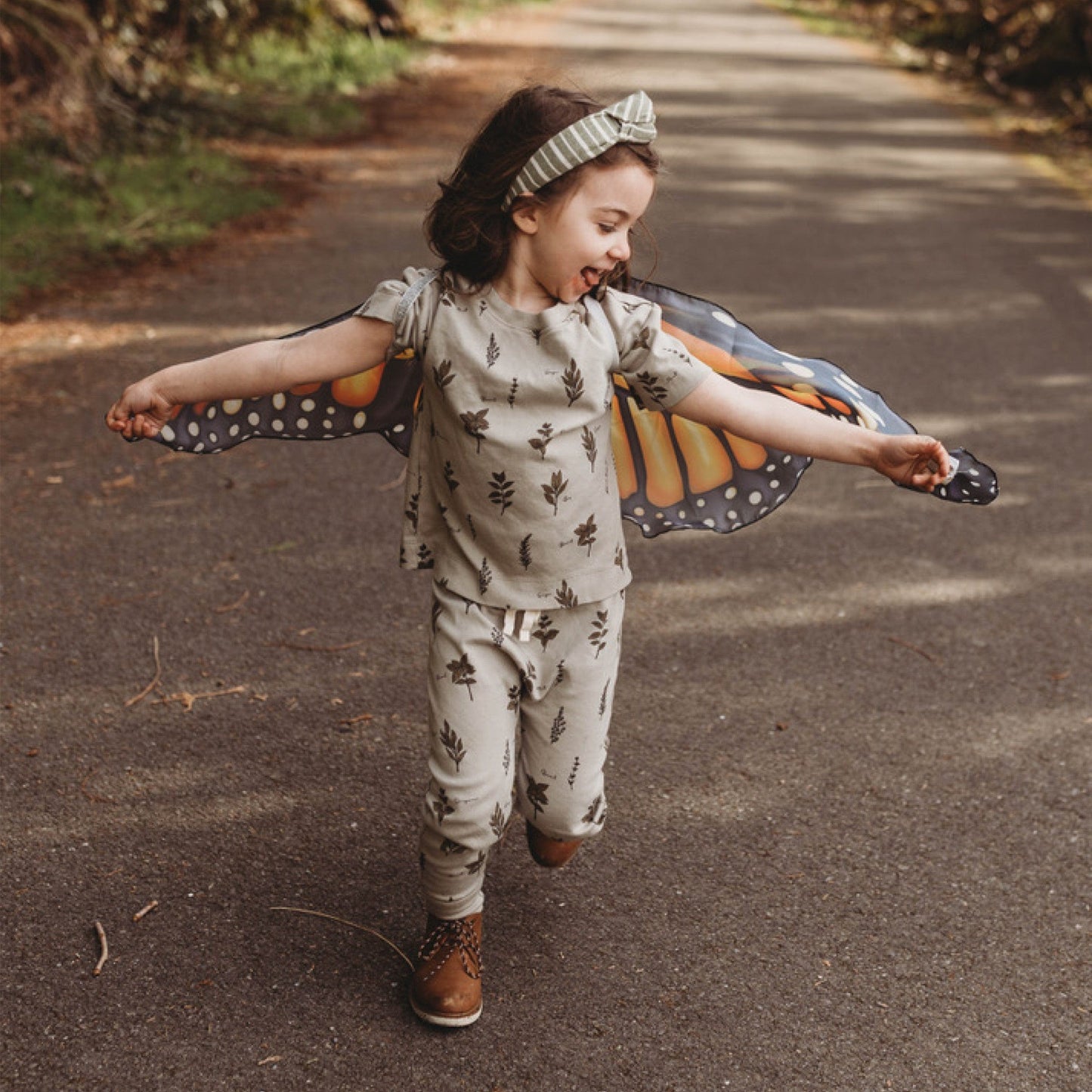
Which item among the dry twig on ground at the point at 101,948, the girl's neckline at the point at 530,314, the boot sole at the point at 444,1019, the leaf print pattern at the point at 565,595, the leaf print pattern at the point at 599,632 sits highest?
the girl's neckline at the point at 530,314

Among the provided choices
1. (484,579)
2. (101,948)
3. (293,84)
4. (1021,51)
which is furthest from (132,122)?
(1021,51)

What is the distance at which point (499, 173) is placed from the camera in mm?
2352

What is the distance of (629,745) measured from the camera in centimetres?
346

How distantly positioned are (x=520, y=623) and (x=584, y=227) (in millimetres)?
694

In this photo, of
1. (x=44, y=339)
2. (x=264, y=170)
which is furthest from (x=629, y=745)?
(x=264, y=170)

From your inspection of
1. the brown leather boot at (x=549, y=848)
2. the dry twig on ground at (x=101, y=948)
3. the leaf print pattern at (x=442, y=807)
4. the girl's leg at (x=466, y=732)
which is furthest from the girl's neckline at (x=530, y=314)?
the dry twig on ground at (x=101, y=948)

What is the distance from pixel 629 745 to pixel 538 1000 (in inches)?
37.0

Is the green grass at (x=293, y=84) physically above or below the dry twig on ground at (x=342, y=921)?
above

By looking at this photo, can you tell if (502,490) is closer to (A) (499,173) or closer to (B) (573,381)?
(B) (573,381)

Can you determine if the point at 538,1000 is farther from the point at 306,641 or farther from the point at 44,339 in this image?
the point at 44,339

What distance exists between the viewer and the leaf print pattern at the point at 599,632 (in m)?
2.56

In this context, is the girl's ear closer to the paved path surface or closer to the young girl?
the young girl

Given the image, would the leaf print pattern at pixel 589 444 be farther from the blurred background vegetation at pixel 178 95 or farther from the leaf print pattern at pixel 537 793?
the blurred background vegetation at pixel 178 95

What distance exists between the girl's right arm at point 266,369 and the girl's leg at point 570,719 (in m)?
0.57
